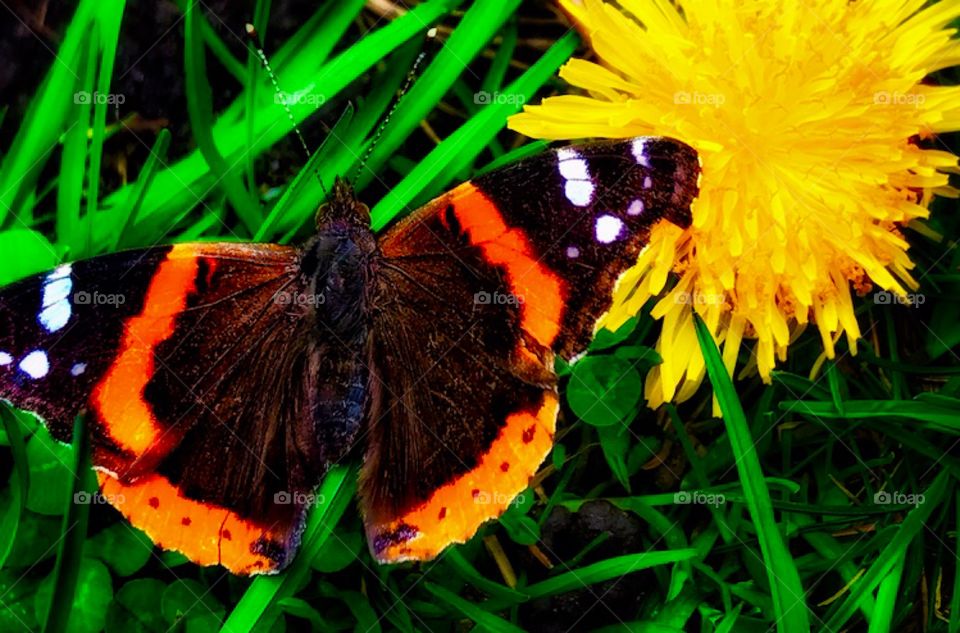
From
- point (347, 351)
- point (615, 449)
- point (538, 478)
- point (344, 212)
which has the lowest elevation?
point (538, 478)

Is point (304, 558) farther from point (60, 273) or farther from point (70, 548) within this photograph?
point (60, 273)

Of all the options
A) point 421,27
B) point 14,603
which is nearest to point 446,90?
point 421,27

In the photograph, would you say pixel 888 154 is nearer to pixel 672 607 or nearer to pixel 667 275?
pixel 667 275

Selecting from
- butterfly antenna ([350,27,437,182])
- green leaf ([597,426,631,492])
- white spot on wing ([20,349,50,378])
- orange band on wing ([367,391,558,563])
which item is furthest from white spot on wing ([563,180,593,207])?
white spot on wing ([20,349,50,378])

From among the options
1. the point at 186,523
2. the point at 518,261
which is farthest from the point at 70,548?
the point at 518,261

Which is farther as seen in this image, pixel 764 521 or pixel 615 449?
pixel 615 449

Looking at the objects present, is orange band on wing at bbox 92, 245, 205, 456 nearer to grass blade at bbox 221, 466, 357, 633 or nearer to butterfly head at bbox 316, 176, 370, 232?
butterfly head at bbox 316, 176, 370, 232

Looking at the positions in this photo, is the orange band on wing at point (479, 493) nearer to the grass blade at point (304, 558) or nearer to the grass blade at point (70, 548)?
the grass blade at point (304, 558)
